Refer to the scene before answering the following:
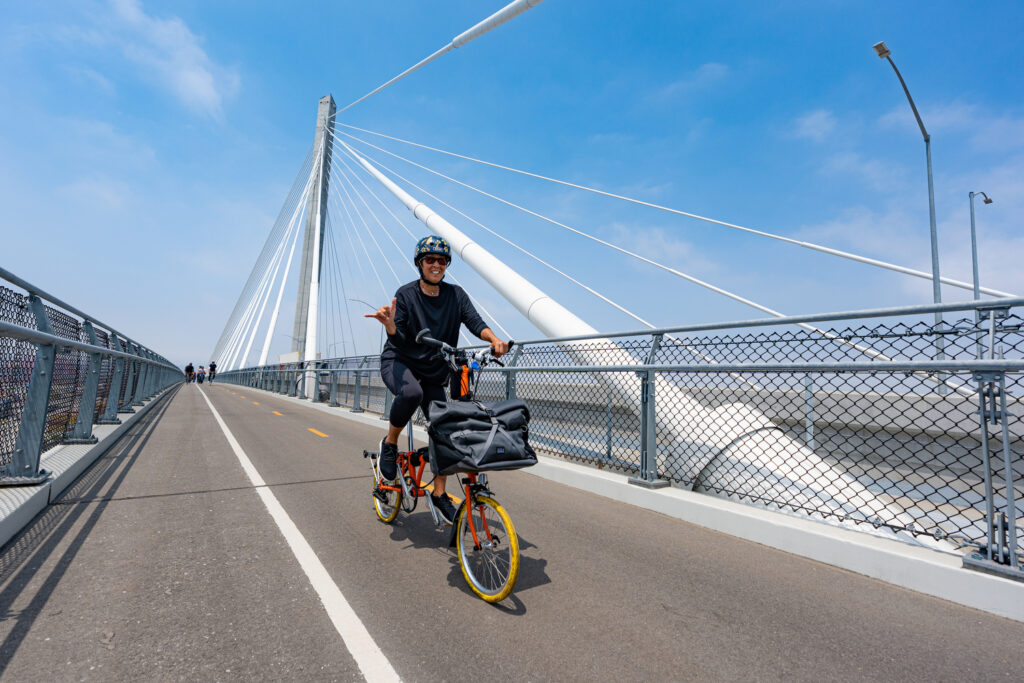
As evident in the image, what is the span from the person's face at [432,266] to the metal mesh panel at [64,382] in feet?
12.2

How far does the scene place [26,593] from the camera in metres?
2.53

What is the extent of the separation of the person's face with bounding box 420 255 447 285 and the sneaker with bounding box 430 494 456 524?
1.42 m

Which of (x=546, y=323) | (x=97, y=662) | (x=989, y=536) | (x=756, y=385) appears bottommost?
(x=97, y=662)

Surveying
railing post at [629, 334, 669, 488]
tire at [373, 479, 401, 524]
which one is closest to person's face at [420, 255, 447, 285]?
tire at [373, 479, 401, 524]

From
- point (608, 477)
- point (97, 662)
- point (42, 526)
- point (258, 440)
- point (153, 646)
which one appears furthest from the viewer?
point (258, 440)

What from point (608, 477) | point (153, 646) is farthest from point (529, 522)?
point (153, 646)

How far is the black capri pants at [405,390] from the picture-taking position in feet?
10.7

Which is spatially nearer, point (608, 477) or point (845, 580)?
point (845, 580)

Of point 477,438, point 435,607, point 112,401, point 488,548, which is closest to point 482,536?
point 488,548

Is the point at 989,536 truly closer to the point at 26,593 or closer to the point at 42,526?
the point at 26,593

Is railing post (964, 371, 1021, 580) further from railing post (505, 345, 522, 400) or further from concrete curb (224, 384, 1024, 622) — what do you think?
railing post (505, 345, 522, 400)

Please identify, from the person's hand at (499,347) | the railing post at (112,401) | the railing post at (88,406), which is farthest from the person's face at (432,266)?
the railing post at (112,401)

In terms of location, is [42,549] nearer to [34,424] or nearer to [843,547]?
[34,424]

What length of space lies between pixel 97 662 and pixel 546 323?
30.6 feet
